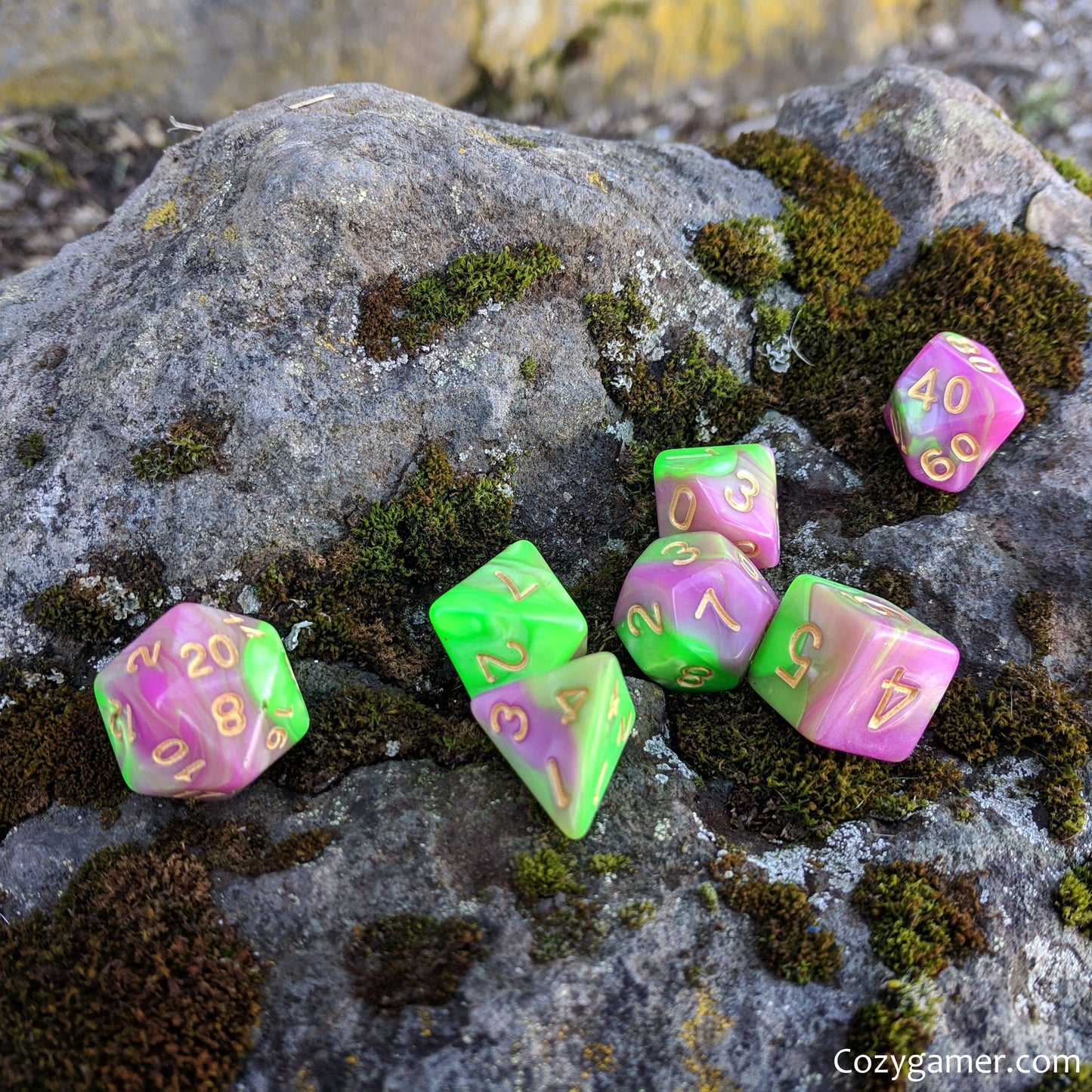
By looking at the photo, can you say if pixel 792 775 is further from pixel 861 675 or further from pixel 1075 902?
pixel 1075 902

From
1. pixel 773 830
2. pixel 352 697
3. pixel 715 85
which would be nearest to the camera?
pixel 773 830

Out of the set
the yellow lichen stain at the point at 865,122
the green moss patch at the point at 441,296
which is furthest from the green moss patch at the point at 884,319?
the green moss patch at the point at 441,296

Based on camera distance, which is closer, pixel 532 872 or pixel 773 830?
pixel 532 872

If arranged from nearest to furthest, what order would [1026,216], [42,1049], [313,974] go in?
[42,1049], [313,974], [1026,216]

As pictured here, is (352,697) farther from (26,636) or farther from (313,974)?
(26,636)

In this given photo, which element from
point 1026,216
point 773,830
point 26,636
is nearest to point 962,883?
point 773,830

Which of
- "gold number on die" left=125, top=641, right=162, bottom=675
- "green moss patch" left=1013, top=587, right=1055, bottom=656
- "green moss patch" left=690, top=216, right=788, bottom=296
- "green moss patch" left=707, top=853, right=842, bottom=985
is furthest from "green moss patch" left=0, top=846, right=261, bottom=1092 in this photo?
"green moss patch" left=690, top=216, right=788, bottom=296

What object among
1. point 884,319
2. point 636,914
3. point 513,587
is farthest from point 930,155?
point 636,914

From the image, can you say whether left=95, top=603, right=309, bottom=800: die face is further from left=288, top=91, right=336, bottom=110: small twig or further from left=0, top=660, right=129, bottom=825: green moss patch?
left=288, top=91, right=336, bottom=110: small twig
